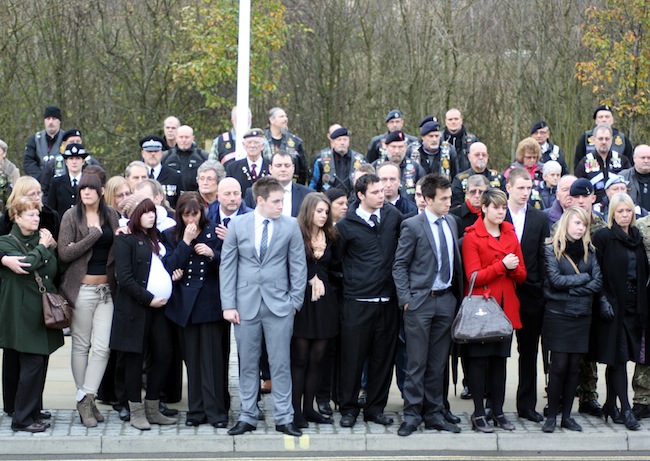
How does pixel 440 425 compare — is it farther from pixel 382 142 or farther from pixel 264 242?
pixel 382 142

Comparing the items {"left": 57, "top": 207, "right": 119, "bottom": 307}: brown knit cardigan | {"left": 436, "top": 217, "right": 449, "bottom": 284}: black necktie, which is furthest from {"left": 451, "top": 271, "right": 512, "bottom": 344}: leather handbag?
{"left": 57, "top": 207, "right": 119, "bottom": 307}: brown knit cardigan

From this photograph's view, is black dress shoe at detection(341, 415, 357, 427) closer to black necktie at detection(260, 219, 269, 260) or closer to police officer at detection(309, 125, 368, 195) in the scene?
black necktie at detection(260, 219, 269, 260)

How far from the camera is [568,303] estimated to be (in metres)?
9.19

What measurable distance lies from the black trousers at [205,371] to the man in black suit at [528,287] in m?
2.69

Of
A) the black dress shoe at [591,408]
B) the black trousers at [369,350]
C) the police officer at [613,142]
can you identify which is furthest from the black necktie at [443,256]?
the police officer at [613,142]

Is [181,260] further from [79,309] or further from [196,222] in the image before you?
[79,309]

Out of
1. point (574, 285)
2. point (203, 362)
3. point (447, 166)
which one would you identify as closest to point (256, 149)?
point (447, 166)

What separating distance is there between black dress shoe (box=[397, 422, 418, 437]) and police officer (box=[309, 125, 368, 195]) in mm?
5038

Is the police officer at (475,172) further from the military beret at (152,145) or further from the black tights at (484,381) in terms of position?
the military beret at (152,145)

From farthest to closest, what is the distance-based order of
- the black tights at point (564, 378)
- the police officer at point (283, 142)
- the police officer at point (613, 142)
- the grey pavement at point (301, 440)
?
the police officer at point (283, 142), the police officer at point (613, 142), the black tights at point (564, 378), the grey pavement at point (301, 440)

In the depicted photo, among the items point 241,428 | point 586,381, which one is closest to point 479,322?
point 586,381

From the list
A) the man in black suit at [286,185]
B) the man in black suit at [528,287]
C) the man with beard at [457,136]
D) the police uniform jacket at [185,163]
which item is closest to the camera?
the man in black suit at [528,287]

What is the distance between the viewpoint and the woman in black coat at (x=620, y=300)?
9.28 m

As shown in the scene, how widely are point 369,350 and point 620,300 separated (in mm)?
2233
